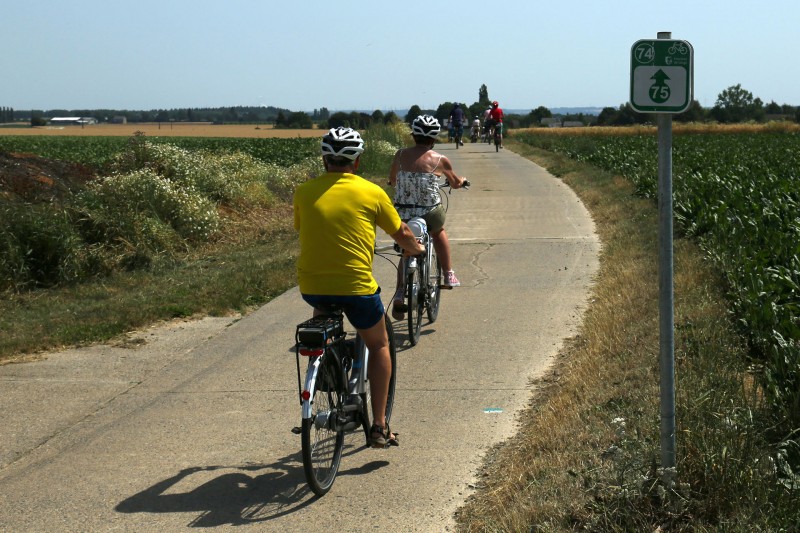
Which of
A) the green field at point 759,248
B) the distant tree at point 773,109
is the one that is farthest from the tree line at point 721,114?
the green field at point 759,248

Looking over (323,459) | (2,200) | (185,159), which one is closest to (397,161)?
(323,459)

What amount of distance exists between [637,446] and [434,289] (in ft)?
15.6

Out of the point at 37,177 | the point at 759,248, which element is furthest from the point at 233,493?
the point at 37,177

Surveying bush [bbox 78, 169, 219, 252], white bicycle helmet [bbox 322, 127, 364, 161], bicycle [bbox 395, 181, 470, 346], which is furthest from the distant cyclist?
white bicycle helmet [bbox 322, 127, 364, 161]

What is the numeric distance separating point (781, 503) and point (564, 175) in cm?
2438

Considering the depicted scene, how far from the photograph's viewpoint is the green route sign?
4.36 metres

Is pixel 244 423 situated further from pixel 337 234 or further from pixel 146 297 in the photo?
pixel 146 297

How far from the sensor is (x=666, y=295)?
4.57 metres

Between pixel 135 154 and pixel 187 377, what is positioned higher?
pixel 135 154

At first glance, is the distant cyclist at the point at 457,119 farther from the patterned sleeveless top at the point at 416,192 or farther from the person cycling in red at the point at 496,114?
the patterned sleeveless top at the point at 416,192

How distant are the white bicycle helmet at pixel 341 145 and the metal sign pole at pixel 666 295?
185 cm

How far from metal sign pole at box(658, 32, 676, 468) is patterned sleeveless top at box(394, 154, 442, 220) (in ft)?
15.2

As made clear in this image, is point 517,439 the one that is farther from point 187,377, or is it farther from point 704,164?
point 704,164

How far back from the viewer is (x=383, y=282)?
1190 centimetres
